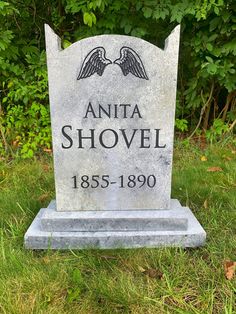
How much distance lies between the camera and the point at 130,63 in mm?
2219

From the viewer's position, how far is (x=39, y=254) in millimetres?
2279

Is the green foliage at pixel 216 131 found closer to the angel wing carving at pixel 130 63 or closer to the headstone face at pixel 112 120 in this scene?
the headstone face at pixel 112 120

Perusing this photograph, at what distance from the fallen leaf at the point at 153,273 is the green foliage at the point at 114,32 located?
2.17 metres

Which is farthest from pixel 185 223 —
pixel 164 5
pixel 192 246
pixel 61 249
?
pixel 164 5

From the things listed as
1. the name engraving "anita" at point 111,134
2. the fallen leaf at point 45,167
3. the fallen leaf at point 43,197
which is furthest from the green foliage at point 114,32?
the name engraving "anita" at point 111,134

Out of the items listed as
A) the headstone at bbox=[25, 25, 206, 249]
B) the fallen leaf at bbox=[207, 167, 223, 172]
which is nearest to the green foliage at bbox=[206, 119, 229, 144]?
the fallen leaf at bbox=[207, 167, 223, 172]

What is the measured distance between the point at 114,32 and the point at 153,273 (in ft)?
9.46

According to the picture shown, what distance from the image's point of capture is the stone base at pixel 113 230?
2287mm

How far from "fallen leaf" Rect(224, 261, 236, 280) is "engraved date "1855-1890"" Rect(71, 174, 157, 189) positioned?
66 centimetres

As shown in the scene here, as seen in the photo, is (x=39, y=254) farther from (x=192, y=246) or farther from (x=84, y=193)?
(x=192, y=246)

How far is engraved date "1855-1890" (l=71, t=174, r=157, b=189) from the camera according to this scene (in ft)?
7.96

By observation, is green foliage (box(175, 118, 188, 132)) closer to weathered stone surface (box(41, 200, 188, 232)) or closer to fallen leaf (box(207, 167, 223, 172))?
fallen leaf (box(207, 167, 223, 172))

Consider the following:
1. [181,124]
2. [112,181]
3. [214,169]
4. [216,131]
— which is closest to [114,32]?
[181,124]

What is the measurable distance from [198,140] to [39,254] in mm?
2731
